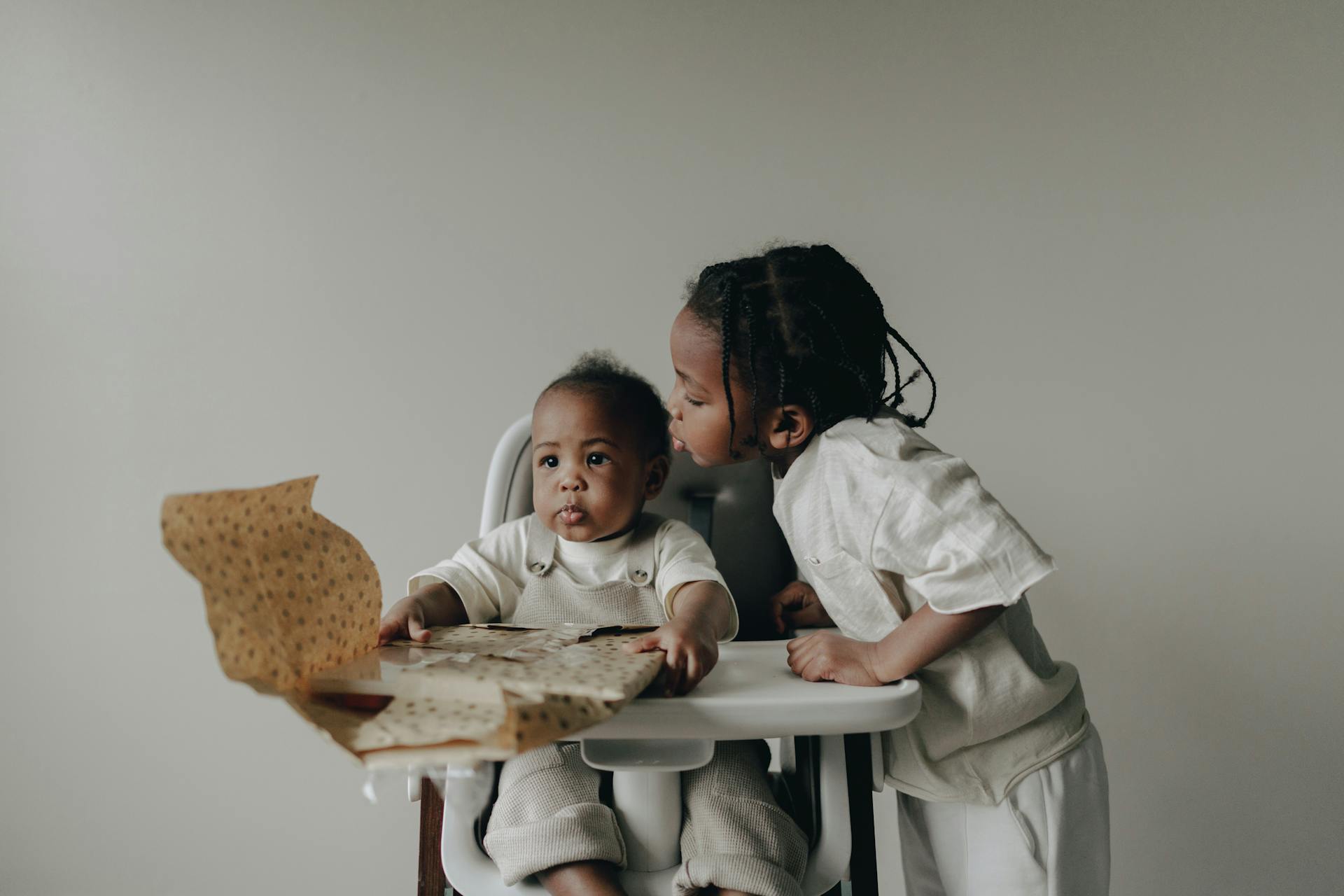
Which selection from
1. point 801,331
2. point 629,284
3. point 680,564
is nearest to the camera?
point 801,331

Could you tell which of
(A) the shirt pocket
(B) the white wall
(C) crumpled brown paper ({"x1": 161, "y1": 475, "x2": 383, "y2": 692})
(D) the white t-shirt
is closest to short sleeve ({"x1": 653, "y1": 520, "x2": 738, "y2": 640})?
(D) the white t-shirt

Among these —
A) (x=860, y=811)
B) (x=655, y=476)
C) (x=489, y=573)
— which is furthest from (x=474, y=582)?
(x=860, y=811)

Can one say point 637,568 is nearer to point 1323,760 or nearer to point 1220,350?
point 1220,350

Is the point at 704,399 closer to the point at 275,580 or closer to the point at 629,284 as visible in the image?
the point at 275,580

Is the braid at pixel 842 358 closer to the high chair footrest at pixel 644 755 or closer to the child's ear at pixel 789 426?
the child's ear at pixel 789 426

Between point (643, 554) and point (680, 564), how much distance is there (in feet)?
0.25

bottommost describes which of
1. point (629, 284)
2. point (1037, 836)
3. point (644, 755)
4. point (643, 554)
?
point (1037, 836)

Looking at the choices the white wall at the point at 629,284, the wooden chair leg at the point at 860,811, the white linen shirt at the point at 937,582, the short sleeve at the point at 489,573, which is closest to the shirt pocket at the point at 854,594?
the white linen shirt at the point at 937,582

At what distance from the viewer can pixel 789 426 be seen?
94 cm

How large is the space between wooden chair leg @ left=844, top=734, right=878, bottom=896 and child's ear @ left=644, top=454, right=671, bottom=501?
366 mm

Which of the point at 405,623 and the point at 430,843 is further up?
the point at 405,623

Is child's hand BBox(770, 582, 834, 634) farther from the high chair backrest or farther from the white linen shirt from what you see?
the white linen shirt

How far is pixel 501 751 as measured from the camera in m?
0.54

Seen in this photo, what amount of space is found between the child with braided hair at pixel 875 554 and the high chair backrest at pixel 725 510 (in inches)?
8.4
